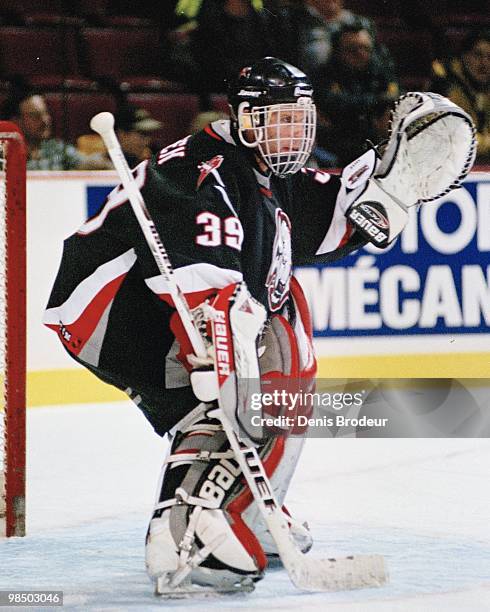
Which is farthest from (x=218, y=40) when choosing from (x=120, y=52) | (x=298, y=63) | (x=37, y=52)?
(x=37, y=52)

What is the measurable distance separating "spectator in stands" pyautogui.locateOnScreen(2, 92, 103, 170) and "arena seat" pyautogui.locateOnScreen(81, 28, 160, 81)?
0.16m

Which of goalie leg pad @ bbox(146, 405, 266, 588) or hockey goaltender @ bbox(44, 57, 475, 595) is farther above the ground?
hockey goaltender @ bbox(44, 57, 475, 595)

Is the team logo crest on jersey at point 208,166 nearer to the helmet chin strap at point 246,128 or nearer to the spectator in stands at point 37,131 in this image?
the helmet chin strap at point 246,128

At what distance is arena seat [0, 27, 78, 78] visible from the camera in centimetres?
299

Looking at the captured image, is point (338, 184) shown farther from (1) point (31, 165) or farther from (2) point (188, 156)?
(1) point (31, 165)

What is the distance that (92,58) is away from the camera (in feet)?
10.1

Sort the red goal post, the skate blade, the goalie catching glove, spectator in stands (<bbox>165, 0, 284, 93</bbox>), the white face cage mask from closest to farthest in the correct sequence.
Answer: the skate blade < the white face cage mask < the goalie catching glove < the red goal post < spectator in stands (<bbox>165, 0, 284, 93</bbox>)

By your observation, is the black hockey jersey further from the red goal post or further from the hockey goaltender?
the red goal post

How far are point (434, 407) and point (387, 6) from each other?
932mm

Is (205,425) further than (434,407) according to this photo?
No

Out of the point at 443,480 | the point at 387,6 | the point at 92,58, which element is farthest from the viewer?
the point at 92,58

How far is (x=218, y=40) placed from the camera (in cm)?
269

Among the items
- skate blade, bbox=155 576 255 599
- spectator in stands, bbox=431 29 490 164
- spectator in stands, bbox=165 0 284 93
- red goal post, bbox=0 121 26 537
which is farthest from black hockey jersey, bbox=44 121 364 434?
spectator in stands, bbox=431 29 490 164

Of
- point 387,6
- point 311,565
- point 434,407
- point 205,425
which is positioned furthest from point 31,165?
point 311,565
